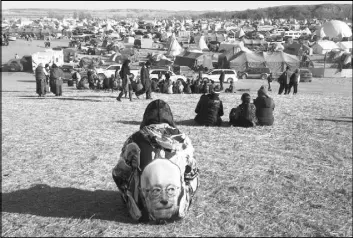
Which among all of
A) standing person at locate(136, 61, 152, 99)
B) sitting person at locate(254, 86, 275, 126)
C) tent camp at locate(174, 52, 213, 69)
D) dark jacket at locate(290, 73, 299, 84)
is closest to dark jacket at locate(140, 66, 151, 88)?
standing person at locate(136, 61, 152, 99)

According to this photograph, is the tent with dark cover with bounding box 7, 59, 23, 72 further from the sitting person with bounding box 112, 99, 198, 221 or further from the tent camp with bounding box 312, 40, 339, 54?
the tent camp with bounding box 312, 40, 339, 54

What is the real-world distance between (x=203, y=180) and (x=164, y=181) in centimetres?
219

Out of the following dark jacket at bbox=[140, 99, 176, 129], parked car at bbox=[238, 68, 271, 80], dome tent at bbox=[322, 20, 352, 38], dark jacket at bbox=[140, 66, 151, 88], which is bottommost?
parked car at bbox=[238, 68, 271, 80]

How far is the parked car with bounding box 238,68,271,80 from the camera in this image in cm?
3481

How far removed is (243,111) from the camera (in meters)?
9.53

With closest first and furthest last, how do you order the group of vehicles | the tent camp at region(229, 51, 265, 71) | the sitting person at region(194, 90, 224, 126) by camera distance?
the sitting person at region(194, 90, 224, 126) → the group of vehicles → the tent camp at region(229, 51, 265, 71)

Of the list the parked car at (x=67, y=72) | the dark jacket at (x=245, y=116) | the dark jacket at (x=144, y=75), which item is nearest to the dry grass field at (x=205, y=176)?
the dark jacket at (x=245, y=116)

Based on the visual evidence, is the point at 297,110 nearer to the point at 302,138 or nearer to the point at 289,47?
the point at 302,138

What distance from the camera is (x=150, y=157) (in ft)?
12.9

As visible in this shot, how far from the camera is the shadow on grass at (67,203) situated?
15.6ft

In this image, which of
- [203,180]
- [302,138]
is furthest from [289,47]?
[203,180]

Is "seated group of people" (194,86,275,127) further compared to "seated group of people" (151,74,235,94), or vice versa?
"seated group of people" (151,74,235,94)

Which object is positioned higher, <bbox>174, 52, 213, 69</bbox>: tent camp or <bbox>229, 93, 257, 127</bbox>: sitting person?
<bbox>229, 93, 257, 127</bbox>: sitting person

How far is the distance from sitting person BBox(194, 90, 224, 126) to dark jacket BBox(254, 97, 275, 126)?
3.10 feet
